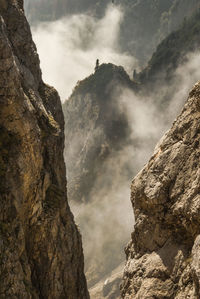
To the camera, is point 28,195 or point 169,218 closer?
point 169,218

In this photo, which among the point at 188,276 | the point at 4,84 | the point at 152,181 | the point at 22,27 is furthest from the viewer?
the point at 22,27

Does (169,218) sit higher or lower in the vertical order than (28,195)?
lower

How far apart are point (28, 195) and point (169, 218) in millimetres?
12285

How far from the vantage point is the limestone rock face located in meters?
20.9

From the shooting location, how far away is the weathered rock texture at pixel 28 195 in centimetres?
2486

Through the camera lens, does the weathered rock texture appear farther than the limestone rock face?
Yes

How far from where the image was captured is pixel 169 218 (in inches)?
902

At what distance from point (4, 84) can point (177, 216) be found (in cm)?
1740

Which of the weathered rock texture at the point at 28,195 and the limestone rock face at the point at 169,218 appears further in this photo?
the weathered rock texture at the point at 28,195

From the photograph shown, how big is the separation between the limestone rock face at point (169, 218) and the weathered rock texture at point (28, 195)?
809 centimetres

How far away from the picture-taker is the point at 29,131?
1161 inches

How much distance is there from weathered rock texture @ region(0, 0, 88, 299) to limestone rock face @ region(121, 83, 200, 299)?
319 inches

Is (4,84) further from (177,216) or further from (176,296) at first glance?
(176,296)

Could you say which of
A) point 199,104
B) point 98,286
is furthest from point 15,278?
point 98,286
